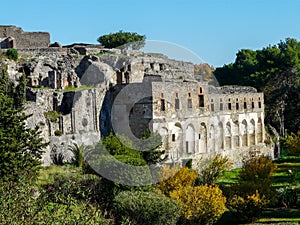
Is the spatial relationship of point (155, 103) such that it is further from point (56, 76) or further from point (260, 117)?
point (260, 117)

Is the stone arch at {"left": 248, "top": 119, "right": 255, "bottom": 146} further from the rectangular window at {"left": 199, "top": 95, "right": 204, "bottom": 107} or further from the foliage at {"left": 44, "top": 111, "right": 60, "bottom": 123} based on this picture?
the foliage at {"left": 44, "top": 111, "right": 60, "bottom": 123}

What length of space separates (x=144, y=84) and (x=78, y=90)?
15.1 ft

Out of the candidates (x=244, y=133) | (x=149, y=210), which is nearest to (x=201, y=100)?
(x=244, y=133)

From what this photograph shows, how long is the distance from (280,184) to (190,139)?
757cm

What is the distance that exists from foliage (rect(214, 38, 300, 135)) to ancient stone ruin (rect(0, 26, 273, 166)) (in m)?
8.72

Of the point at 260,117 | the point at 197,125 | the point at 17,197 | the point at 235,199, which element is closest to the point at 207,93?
the point at 197,125

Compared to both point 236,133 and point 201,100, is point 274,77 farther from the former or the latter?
point 201,100

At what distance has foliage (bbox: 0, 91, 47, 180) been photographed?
69.8 ft

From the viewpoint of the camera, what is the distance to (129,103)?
115ft

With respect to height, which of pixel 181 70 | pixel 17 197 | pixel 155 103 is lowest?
pixel 17 197

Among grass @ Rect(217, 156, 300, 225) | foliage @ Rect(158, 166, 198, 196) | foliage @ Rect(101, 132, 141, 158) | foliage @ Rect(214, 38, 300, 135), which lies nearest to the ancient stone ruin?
grass @ Rect(217, 156, 300, 225)

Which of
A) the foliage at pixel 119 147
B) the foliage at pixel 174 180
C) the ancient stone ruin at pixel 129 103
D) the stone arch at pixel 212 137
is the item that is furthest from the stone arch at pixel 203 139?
the foliage at pixel 174 180

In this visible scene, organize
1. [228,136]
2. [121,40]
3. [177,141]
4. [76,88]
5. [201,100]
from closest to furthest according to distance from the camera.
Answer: [177,141] < [76,88] < [201,100] < [228,136] < [121,40]

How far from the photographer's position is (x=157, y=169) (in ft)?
94.6
